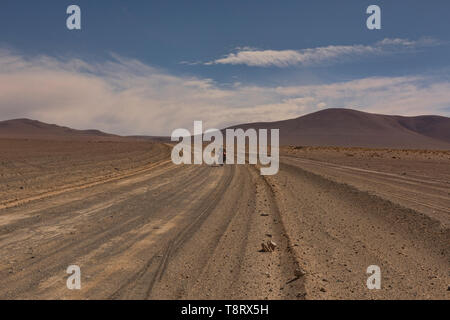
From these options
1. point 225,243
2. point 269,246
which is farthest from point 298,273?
point 225,243

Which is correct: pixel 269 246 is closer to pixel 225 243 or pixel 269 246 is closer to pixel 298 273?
pixel 225 243

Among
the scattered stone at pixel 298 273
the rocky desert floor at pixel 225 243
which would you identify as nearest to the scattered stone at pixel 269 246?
the rocky desert floor at pixel 225 243

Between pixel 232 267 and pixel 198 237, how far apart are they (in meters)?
2.09

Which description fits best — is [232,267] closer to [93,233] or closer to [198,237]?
[198,237]

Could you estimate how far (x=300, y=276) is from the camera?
543 centimetres

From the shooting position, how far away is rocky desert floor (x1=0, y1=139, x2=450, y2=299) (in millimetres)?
5070

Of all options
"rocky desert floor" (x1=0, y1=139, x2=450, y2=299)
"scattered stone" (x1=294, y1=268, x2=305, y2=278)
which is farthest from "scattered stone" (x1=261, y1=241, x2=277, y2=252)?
"scattered stone" (x1=294, y1=268, x2=305, y2=278)

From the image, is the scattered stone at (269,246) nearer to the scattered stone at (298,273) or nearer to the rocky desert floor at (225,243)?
the rocky desert floor at (225,243)

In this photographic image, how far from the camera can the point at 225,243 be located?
24.0 ft

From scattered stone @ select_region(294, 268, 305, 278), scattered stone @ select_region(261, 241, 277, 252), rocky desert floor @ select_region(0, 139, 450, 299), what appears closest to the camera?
rocky desert floor @ select_region(0, 139, 450, 299)

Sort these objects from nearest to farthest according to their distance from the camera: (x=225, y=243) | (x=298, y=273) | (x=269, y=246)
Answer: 1. (x=298, y=273)
2. (x=269, y=246)
3. (x=225, y=243)

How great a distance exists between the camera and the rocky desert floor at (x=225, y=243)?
5.07 meters

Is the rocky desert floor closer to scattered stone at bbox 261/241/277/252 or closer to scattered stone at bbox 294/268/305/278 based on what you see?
scattered stone at bbox 294/268/305/278

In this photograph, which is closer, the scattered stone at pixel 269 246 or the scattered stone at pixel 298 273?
→ the scattered stone at pixel 298 273
